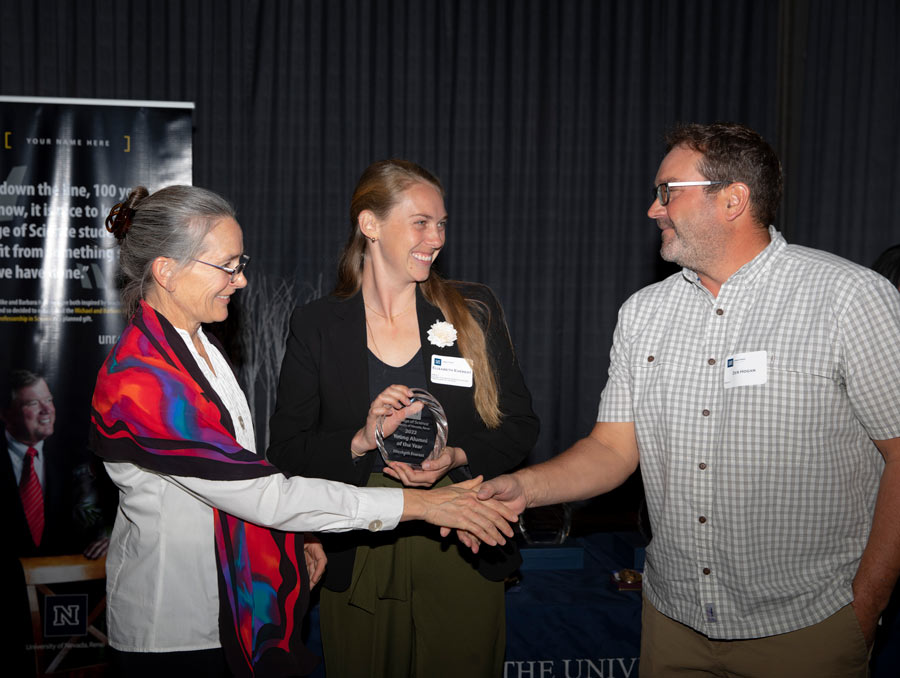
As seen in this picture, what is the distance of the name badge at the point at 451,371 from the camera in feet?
7.93

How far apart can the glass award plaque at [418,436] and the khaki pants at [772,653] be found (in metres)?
0.81

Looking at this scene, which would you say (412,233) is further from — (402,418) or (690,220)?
(690,220)

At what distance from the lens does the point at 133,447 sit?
1784mm

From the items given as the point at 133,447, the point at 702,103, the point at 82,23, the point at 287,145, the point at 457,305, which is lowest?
the point at 133,447

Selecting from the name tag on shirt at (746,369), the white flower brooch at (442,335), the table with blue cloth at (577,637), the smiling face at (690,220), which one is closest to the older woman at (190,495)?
the white flower brooch at (442,335)

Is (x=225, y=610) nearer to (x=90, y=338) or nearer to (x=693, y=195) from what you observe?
(x=693, y=195)

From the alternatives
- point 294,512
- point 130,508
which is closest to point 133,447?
point 130,508

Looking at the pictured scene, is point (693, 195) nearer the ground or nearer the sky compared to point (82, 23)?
nearer the ground

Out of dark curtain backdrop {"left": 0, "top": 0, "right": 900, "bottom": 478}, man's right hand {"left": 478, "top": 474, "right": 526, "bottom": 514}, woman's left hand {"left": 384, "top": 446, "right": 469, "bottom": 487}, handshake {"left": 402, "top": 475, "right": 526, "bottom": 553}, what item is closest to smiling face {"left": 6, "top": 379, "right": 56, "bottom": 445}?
dark curtain backdrop {"left": 0, "top": 0, "right": 900, "bottom": 478}

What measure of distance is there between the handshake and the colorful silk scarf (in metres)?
0.39

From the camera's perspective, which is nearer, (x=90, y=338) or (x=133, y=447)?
(x=133, y=447)

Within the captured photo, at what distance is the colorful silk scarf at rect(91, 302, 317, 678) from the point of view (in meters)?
1.80

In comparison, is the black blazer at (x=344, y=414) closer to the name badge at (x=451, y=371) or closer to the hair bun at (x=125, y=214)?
the name badge at (x=451, y=371)

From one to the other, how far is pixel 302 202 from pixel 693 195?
3662 mm
